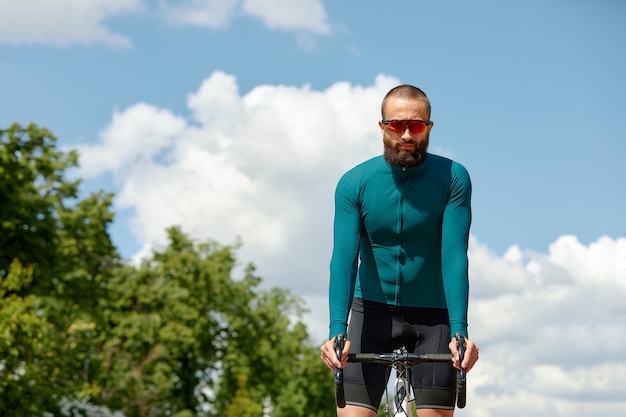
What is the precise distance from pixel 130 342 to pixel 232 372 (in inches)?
244

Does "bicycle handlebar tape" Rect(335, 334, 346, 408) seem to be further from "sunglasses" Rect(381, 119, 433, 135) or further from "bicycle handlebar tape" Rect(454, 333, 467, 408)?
"sunglasses" Rect(381, 119, 433, 135)

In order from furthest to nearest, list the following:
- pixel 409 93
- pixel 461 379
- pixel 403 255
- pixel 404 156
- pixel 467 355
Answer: pixel 403 255 < pixel 404 156 < pixel 409 93 < pixel 461 379 < pixel 467 355

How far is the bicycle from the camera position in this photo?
5.51 metres

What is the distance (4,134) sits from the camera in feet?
122

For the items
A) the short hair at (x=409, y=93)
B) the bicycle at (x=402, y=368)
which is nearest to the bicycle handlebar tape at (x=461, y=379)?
the bicycle at (x=402, y=368)

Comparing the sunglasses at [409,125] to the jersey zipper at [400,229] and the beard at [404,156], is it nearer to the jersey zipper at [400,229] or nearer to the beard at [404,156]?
the beard at [404,156]

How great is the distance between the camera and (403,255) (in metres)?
5.98

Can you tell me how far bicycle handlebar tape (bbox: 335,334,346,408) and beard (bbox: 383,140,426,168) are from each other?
3.33 ft

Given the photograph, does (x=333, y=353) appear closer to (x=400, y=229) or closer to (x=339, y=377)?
(x=339, y=377)

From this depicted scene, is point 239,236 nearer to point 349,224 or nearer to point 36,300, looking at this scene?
point 36,300

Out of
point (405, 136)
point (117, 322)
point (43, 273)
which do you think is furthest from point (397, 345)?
point (117, 322)

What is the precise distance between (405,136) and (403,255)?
0.68 meters

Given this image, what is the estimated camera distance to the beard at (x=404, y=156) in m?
5.87

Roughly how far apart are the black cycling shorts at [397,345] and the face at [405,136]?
855 mm
